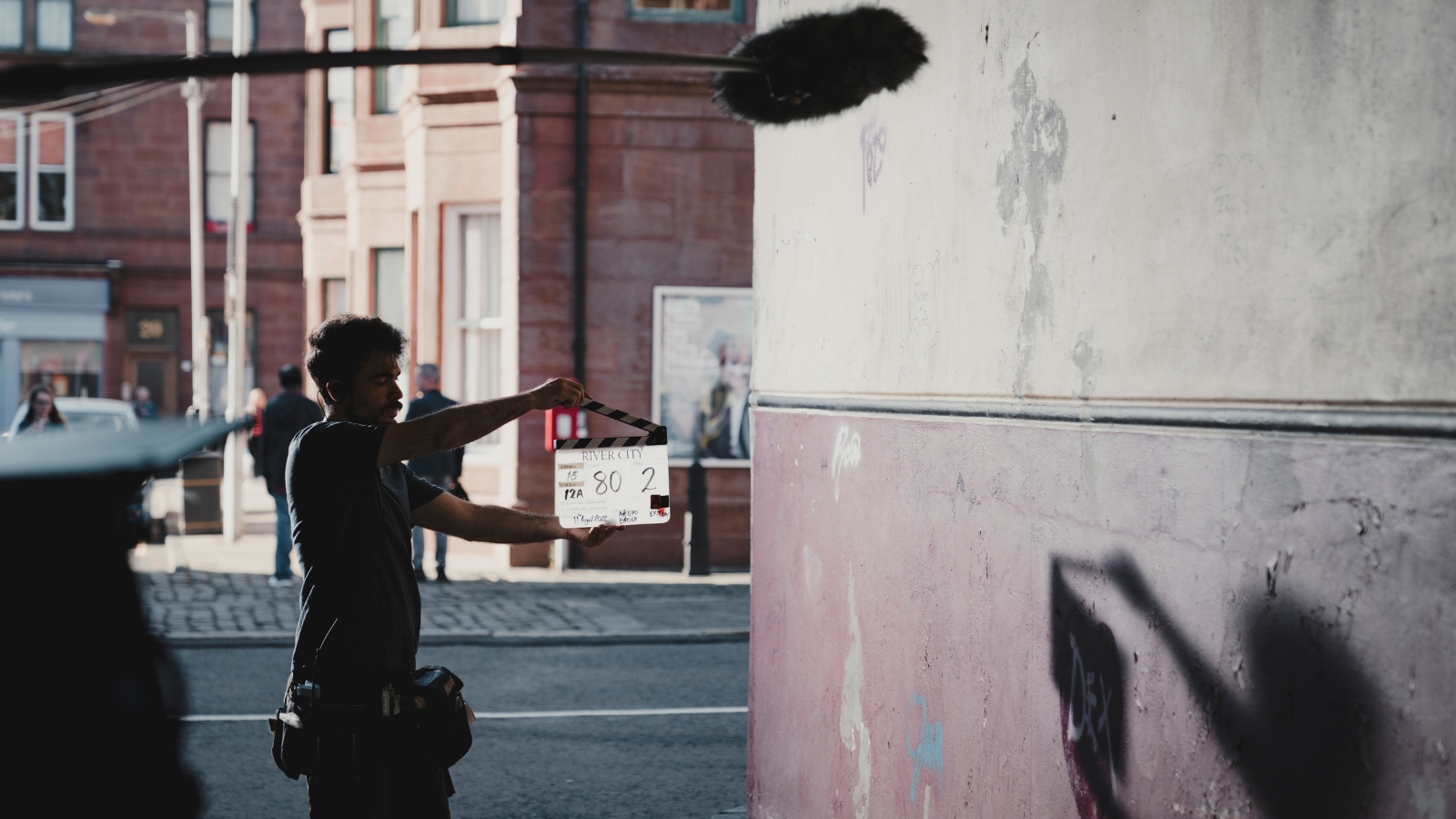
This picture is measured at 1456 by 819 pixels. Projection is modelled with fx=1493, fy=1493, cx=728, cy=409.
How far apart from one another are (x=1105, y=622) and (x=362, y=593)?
176 cm

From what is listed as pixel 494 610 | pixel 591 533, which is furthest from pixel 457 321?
pixel 591 533

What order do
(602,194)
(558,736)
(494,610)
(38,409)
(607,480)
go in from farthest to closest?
(602,194) < (38,409) < (494,610) < (558,736) < (607,480)

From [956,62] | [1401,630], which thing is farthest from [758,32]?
[1401,630]

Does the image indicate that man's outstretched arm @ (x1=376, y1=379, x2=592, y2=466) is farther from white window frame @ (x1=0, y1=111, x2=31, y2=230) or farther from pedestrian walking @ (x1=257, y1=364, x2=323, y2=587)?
white window frame @ (x1=0, y1=111, x2=31, y2=230)

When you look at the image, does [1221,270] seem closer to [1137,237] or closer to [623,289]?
[1137,237]

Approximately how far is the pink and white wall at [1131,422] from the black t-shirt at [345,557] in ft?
4.76

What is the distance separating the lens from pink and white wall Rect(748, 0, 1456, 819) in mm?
2389

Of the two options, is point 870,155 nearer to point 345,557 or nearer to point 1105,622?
point 1105,622

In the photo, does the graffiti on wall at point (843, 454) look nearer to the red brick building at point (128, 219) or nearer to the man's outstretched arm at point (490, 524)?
the man's outstretched arm at point (490, 524)

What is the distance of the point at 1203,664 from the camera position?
9.41 feet

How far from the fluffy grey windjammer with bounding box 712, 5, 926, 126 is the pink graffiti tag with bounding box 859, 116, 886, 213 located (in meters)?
0.10

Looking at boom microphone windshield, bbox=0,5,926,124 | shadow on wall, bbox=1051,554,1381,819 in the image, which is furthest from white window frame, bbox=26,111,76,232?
shadow on wall, bbox=1051,554,1381,819

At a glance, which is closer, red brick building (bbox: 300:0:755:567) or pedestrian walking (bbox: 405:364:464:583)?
pedestrian walking (bbox: 405:364:464:583)

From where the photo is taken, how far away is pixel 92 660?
8.00ft
